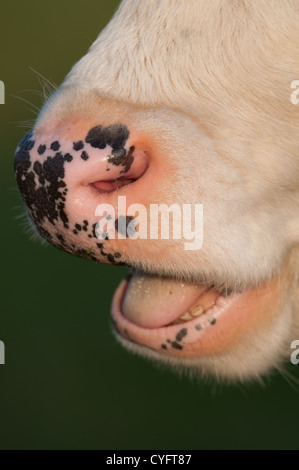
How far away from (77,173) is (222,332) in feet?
0.93

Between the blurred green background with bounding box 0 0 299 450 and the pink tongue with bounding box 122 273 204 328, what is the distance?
901 mm

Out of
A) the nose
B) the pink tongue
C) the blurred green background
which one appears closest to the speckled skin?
the nose

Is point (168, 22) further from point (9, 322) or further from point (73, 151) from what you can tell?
point (9, 322)

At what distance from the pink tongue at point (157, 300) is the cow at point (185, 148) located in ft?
0.06

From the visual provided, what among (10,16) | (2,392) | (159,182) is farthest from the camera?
(10,16)

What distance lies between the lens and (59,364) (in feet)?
8.85

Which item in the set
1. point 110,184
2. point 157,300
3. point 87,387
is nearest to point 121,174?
point 110,184

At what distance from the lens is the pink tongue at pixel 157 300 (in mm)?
1067

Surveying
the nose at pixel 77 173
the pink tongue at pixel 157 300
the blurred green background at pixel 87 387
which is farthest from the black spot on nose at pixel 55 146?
the blurred green background at pixel 87 387

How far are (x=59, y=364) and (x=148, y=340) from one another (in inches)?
66.0

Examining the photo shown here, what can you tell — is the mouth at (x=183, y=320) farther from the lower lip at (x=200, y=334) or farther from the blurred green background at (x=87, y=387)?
the blurred green background at (x=87, y=387)

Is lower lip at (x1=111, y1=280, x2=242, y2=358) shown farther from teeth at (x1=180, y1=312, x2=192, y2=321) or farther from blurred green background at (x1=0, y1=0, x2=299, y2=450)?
blurred green background at (x1=0, y1=0, x2=299, y2=450)

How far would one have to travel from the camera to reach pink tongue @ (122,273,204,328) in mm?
1067
